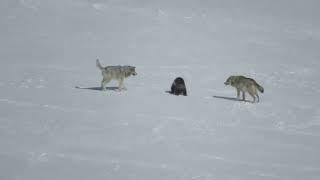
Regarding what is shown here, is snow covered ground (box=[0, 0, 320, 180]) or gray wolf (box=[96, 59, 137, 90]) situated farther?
gray wolf (box=[96, 59, 137, 90])

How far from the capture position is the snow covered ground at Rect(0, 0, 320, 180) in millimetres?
14938

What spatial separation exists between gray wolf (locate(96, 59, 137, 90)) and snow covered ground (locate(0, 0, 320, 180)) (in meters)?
0.43

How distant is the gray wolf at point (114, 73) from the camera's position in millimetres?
21125

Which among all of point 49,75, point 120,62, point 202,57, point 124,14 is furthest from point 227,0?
point 49,75

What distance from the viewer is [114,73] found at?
69.8 ft

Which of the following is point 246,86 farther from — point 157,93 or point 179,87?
point 157,93

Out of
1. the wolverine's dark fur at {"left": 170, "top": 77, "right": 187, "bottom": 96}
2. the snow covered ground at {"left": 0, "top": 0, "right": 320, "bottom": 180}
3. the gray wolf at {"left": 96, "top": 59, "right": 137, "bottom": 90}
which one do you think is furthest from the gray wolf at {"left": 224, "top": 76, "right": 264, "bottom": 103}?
the gray wolf at {"left": 96, "top": 59, "right": 137, "bottom": 90}

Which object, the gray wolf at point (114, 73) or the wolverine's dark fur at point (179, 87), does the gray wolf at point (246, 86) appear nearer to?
the wolverine's dark fur at point (179, 87)

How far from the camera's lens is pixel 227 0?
39.2 m

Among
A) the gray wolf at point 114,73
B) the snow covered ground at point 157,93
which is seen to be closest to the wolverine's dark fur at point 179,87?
the snow covered ground at point 157,93

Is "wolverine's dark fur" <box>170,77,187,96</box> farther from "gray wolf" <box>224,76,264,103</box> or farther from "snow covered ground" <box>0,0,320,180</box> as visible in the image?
"gray wolf" <box>224,76,264,103</box>

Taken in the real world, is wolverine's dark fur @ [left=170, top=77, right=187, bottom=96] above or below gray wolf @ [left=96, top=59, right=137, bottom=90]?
below

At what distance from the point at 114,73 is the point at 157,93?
1.36 m

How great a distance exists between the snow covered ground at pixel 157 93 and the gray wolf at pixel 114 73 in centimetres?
43
